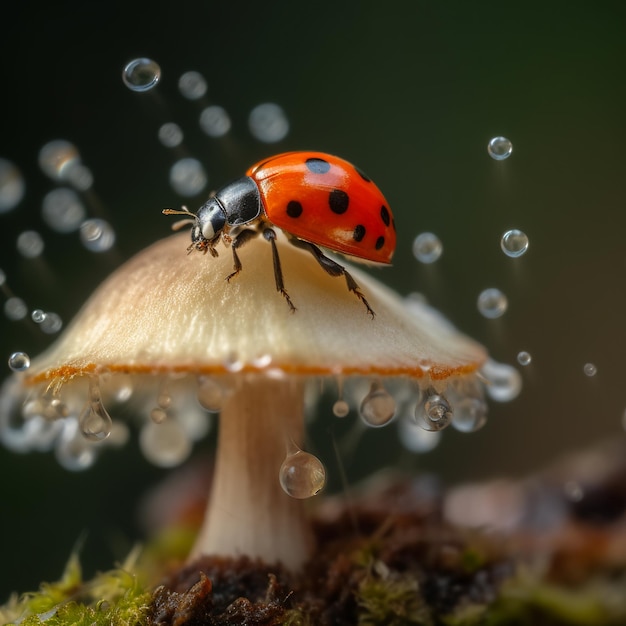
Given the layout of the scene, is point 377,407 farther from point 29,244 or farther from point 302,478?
point 29,244

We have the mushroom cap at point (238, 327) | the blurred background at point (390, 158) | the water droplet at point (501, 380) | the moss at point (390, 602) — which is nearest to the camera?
the mushroom cap at point (238, 327)

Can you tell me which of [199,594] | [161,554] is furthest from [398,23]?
[199,594]

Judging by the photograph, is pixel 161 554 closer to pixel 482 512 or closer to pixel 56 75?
pixel 482 512

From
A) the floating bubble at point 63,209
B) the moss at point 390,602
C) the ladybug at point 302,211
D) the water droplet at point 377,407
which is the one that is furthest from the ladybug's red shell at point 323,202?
the floating bubble at point 63,209

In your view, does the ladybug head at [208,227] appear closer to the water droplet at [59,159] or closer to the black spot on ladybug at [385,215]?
the black spot on ladybug at [385,215]

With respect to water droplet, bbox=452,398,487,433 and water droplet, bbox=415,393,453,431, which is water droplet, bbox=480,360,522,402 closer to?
water droplet, bbox=452,398,487,433
